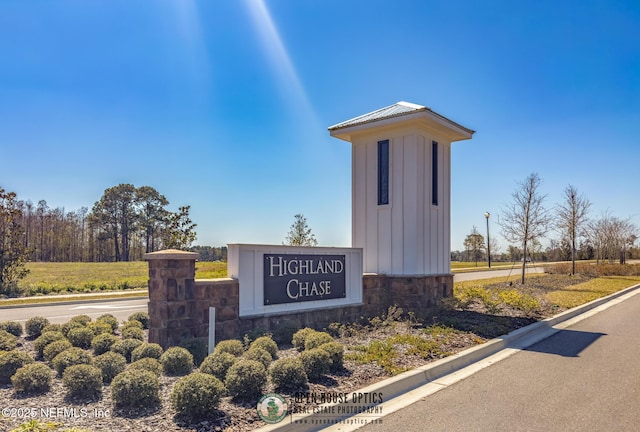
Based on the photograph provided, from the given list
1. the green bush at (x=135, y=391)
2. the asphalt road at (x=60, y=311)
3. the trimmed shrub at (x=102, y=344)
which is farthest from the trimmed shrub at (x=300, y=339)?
the asphalt road at (x=60, y=311)

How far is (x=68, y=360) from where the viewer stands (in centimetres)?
523

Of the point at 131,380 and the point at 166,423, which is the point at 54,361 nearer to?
the point at 131,380

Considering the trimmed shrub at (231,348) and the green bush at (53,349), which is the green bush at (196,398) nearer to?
the trimmed shrub at (231,348)

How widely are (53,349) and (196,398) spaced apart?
306 cm

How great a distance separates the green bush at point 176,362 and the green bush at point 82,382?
91 cm

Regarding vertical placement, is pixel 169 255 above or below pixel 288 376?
above

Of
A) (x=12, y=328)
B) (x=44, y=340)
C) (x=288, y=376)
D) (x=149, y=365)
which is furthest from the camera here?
(x=12, y=328)

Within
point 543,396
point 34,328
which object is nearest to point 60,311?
point 34,328

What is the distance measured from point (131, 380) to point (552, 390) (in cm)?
473

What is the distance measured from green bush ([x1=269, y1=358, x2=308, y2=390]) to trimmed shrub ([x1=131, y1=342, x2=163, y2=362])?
184 cm

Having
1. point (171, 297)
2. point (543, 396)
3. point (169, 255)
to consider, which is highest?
point (169, 255)

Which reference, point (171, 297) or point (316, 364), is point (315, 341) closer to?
point (316, 364)

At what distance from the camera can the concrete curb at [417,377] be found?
4016 millimetres

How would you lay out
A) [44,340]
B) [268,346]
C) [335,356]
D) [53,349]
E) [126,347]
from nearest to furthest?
1. [335,356]
2. [53,349]
3. [126,347]
4. [268,346]
5. [44,340]
